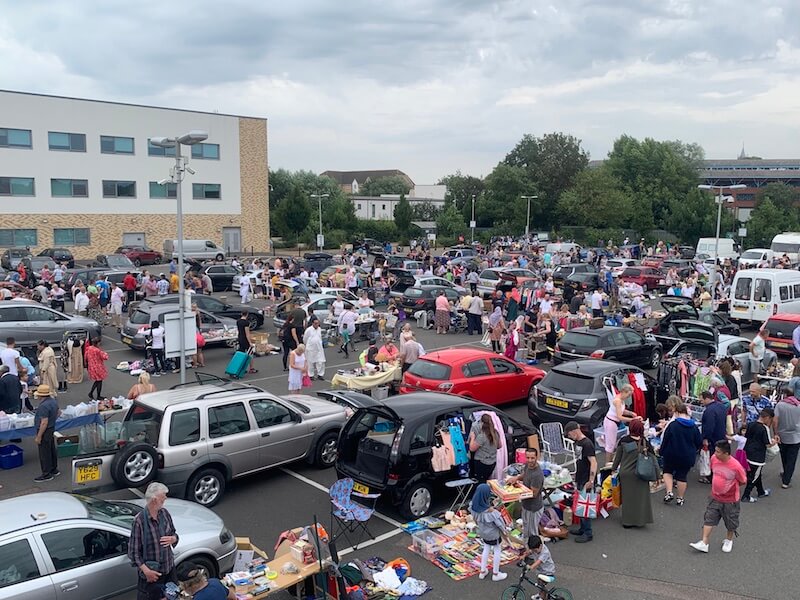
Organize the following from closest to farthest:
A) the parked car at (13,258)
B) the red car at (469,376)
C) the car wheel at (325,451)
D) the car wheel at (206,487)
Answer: the car wheel at (206,487) → the car wheel at (325,451) → the red car at (469,376) → the parked car at (13,258)

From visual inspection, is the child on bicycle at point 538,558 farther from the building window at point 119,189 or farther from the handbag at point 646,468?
the building window at point 119,189

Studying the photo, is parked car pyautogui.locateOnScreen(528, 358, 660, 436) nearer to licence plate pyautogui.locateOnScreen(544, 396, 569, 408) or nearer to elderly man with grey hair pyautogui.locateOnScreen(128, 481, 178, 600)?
licence plate pyautogui.locateOnScreen(544, 396, 569, 408)

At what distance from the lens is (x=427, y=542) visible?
8.49 m

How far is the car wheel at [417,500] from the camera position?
9211mm

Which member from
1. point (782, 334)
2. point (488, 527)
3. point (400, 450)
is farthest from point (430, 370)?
point (782, 334)

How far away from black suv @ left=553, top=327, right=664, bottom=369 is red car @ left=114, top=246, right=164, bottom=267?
35.9 m

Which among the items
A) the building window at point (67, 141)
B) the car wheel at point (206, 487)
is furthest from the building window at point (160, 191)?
the car wheel at point (206, 487)

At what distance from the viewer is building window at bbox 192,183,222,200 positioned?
182 ft

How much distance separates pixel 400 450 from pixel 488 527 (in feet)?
5.76

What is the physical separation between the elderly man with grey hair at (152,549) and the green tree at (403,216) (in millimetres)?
63415

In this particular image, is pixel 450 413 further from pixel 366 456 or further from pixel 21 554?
pixel 21 554

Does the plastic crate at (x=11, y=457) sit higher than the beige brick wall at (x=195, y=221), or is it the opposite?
the beige brick wall at (x=195, y=221)

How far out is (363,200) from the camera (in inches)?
4279

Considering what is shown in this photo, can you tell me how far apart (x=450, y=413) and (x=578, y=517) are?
7.18 feet
